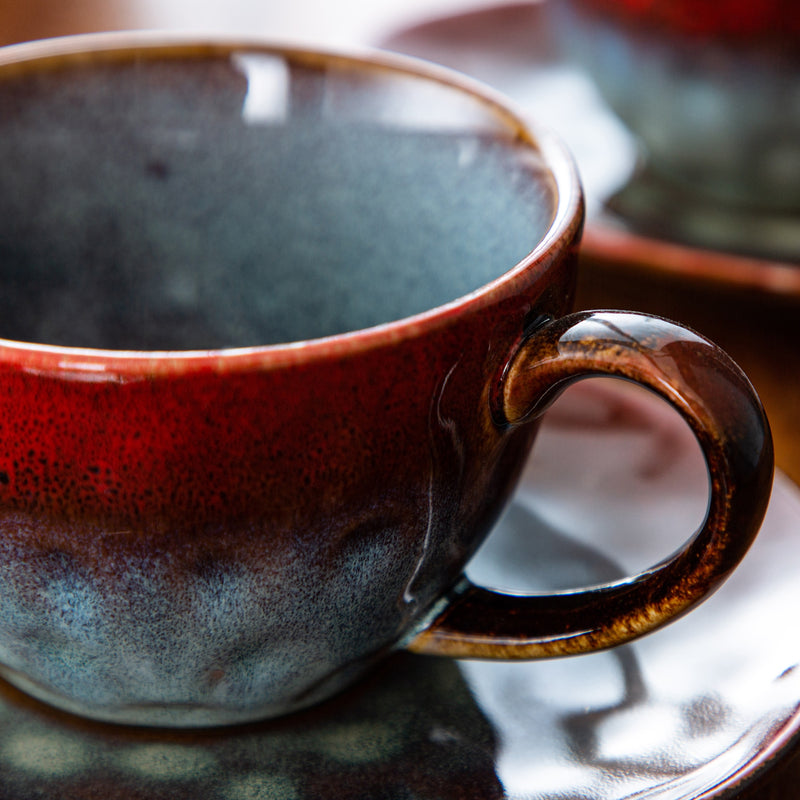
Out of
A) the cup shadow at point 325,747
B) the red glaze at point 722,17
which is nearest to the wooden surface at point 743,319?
the red glaze at point 722,17

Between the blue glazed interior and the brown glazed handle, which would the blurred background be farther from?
the brown glazed handle

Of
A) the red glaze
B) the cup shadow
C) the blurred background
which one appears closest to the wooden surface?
the blurred background

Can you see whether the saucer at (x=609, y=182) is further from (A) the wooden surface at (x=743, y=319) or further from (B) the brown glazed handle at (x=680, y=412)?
(B) the brown glazed handle at (x=680, y=412)

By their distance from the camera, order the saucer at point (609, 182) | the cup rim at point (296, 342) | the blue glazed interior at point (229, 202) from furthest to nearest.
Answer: the saucer at point (609, 182) → the blue glazed interior at point (229, 202) → the cup rim at point (296, 342)

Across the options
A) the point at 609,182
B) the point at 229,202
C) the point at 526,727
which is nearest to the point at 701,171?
the point at 609,182

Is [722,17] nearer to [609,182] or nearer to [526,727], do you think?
[609,182]
